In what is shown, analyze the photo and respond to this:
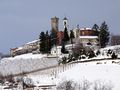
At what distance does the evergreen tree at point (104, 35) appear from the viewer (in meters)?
63.7

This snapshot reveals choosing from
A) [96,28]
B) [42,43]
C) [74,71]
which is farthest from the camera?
[96,28]

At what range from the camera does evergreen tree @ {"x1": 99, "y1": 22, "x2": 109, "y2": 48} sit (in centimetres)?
6369

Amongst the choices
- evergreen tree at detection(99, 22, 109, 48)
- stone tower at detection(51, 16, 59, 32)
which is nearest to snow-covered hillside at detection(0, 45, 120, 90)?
evergreen tree at detection(99, 22, 109, 48)

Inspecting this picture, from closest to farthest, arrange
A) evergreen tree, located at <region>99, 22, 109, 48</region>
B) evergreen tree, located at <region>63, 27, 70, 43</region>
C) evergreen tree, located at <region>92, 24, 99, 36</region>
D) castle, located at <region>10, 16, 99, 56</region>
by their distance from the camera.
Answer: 1. evergreen tree, located at <region>99, 22, 109, 48</region>
2. castle, located at <region>10, 16, 99, 56</region>
3. evergreen tree, located at <region>63, 27, 70, 43</region>
4. evergreen tree, located at <region>92, 24, 99, 36</region>

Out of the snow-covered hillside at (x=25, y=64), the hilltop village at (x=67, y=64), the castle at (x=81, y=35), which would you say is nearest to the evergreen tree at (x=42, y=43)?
the hilltop village at (x=67, y=64)

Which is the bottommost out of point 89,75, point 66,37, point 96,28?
point 89,75

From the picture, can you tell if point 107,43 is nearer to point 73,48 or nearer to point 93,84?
point 73,48

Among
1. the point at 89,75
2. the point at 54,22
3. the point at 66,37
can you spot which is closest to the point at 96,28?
the point at 66,37

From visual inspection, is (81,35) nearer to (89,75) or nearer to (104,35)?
(104,35)

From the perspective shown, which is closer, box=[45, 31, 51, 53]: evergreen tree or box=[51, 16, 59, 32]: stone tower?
box=[45, 31, 51, 53]: evergreen tree

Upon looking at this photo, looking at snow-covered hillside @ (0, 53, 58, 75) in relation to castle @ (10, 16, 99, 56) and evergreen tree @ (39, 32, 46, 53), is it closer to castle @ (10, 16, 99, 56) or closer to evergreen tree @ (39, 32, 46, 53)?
evergreen tree @ (39, 32, 46, 53)

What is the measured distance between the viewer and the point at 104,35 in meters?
63.7

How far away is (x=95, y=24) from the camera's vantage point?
72625mm

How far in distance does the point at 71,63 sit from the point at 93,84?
46.3 ft
